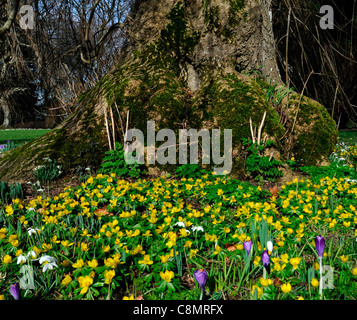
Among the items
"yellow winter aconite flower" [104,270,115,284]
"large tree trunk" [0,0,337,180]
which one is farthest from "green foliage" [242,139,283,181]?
"yellow winter aconite flower" [104,270,115,284]

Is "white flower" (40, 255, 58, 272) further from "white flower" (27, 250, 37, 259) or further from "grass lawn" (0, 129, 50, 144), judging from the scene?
"grass lawn" (0, 129, 50, 144)

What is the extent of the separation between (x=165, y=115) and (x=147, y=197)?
1.29 meters

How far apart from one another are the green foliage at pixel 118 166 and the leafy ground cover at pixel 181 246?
1.11ft

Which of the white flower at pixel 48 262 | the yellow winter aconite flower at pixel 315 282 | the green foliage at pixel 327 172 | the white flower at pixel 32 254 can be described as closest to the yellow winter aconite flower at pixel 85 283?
the white flower at pixel 48 262

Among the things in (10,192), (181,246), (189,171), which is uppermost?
(189,171)

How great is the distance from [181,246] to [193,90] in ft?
8.65

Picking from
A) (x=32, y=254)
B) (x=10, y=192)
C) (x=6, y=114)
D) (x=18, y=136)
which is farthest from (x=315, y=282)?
(x=6, y=114)

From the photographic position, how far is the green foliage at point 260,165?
3062mm

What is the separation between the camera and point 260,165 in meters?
3.06

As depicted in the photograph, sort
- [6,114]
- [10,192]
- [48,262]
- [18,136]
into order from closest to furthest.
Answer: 1. [48,262]
2. [10,192]
3. [18,136]
4. [6,114]

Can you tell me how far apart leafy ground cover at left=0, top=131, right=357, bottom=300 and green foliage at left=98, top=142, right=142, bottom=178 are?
337 mm

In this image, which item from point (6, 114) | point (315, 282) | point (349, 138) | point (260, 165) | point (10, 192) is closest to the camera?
point (315, 282)

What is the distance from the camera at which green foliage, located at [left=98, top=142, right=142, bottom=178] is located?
10.3ft

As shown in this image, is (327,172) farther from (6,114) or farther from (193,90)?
(6,114)
